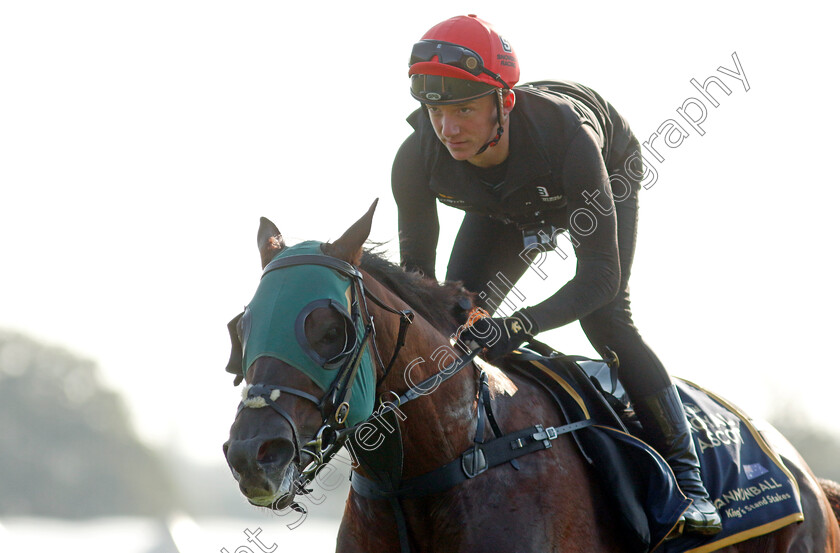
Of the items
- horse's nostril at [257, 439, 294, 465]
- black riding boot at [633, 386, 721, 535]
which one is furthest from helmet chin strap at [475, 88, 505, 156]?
horse's nostril at [257, 439, 294, 465]

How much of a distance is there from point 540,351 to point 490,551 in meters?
1.42

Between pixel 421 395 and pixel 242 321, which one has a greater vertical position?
pixel 242 321

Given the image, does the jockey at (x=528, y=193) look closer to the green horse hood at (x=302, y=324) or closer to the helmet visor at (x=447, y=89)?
the helmet visor at (x=447, y=89)

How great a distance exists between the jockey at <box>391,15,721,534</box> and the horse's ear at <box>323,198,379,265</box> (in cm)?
72

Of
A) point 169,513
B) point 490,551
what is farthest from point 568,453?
point 169,513

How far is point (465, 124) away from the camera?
453cm

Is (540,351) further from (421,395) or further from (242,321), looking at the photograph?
(242,321)

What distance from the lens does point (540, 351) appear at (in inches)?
195

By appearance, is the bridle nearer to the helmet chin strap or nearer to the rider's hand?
the rider's hand

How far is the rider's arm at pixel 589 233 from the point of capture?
14.3ft

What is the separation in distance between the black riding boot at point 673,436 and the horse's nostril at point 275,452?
6.95 feet

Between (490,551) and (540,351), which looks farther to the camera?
(540,351)

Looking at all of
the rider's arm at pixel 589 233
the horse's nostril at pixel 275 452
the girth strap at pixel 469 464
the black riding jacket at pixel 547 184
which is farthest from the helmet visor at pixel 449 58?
the horse's nostril at pixel 275 452

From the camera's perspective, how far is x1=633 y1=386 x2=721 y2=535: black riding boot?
4.64 metres
